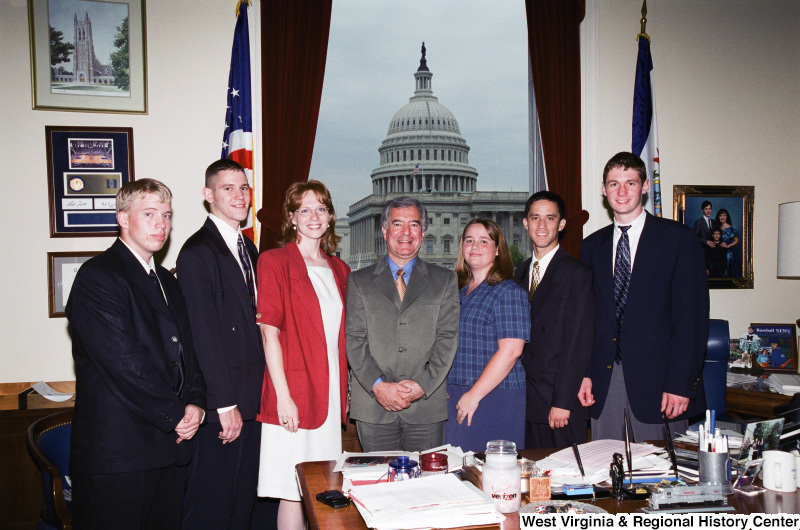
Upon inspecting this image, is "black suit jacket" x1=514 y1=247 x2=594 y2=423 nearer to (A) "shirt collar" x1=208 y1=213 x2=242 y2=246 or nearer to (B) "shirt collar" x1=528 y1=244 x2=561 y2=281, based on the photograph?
(B) "shirt collar" x1=528 y1=244 x2=561 y2=281

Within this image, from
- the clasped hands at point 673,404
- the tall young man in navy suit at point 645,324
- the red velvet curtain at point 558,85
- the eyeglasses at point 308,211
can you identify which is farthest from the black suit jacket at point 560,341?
the red velvet curtain at point 558,85

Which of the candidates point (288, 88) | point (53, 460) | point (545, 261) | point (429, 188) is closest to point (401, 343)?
point (545, 261)

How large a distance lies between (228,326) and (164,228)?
497 millimetres

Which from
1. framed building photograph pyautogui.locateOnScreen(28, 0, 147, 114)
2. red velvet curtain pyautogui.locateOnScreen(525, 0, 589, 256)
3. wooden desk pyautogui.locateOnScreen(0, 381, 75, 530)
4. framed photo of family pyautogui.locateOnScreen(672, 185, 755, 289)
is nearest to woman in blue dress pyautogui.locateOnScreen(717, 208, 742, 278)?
framed photo of family pyautogui.locateOnScreen(672, 185, 755, 289)

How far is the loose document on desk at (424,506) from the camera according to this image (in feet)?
4.59

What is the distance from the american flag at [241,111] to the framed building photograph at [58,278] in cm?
103

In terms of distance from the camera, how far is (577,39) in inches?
165

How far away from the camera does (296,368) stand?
2494 mm

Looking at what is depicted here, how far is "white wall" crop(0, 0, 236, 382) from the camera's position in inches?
136

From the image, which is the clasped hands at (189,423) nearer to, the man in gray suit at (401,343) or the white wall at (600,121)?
the man in gray suit at (401,343)

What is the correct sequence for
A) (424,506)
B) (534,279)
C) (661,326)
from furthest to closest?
(534,279) < (661,326) < (424,506)

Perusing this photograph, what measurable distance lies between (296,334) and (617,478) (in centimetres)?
Answer: 139

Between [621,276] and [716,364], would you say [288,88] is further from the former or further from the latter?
[716,364]

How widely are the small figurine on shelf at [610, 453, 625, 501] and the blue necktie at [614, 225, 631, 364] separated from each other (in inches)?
42.4
